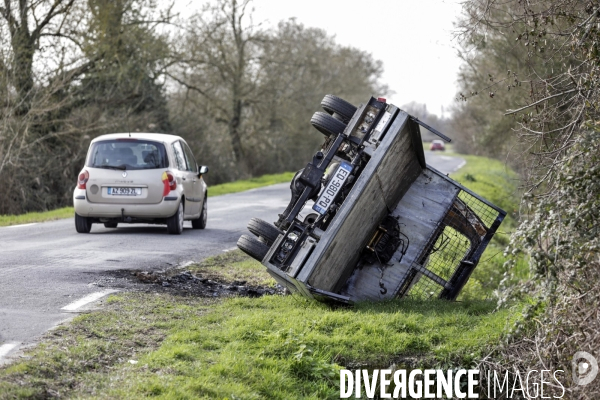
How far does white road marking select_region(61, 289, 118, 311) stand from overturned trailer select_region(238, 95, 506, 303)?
1.58 meters

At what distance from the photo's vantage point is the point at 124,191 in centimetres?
1620

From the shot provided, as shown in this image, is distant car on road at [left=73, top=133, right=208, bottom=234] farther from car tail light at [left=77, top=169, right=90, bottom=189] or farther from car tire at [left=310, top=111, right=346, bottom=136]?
car tire at [left=310, top=111, right=346, bottom=136]

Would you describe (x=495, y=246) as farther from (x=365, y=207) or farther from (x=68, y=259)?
(x=365, y=207)

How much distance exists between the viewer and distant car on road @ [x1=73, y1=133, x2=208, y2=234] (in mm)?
16219

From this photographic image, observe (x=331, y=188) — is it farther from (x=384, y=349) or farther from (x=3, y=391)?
(x=3, y=391)

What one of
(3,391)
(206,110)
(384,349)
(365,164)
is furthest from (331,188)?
(206,110)

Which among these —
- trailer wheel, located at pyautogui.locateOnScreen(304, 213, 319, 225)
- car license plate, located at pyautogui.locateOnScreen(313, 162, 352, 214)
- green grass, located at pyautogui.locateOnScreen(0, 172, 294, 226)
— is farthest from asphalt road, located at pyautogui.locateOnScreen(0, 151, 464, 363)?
car license plate, located at pyautogui.locateOnScreen(313, 162, 352, 214)

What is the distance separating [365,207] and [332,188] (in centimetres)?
44

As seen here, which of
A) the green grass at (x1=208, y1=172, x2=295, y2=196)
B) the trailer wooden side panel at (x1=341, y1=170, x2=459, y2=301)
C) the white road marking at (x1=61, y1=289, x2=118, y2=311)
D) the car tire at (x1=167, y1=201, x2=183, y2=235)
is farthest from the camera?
the green grass at (x1=208, y1=172, x2=295, y2=196)

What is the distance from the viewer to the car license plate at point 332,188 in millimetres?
9422

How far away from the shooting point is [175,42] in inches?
1431

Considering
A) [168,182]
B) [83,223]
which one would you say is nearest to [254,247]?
[168,182]

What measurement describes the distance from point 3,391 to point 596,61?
19.5ft

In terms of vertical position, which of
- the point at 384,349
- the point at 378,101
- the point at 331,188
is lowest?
the point at 384,349
